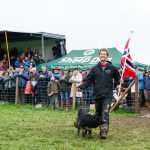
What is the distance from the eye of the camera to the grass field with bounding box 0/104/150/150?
8.58 meters

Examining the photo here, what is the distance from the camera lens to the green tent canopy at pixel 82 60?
22.1 meters

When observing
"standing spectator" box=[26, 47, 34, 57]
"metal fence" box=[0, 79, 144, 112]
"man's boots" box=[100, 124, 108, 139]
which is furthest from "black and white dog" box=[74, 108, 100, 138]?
"standing spectator" box=[26, 47, 34, 57]

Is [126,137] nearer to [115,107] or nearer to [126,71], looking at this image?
[126,71]

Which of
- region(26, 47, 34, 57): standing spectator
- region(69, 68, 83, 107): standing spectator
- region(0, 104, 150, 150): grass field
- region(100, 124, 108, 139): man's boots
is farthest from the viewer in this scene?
region(26, 47, 34, 57): standing spectator

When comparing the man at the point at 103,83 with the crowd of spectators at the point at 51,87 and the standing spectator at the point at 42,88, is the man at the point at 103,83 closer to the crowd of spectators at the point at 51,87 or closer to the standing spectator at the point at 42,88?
the crowd of spectators at the point at 51,87

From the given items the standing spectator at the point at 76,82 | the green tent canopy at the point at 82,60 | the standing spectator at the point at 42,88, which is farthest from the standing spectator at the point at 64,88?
the green tent canopy at the point at 82,60

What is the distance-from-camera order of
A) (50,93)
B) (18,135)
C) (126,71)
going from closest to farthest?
(18,135), (126,71), (50,93)

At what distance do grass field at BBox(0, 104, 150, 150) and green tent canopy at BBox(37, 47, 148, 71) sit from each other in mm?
7998

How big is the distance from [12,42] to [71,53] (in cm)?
438

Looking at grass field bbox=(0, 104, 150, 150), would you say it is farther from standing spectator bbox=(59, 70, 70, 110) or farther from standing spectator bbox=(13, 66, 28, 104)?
standing spectator bbox=(13, 66, 28, 104)

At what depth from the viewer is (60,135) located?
1011 centimetres

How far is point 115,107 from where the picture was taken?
17.0m

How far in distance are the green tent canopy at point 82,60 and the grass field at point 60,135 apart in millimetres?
7998

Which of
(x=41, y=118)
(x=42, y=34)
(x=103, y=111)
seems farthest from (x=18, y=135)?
(x=42, y=34)
